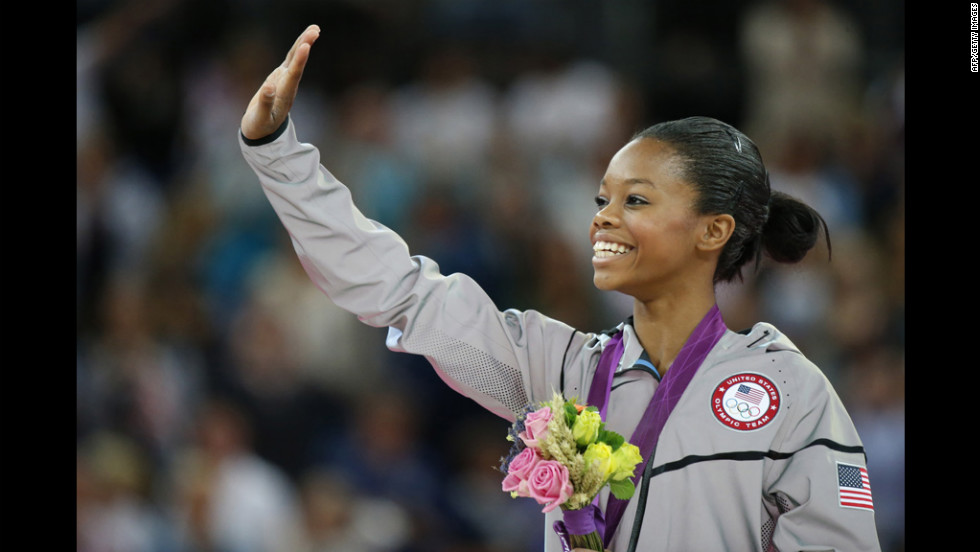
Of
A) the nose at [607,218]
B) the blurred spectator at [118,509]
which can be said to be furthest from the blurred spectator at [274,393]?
the nose at [607,218]

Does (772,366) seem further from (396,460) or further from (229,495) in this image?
(229,495)

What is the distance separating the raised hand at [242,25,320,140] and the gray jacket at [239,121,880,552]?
31 millimetres

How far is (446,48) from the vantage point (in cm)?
629

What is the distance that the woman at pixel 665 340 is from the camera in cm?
236

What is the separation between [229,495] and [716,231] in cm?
322

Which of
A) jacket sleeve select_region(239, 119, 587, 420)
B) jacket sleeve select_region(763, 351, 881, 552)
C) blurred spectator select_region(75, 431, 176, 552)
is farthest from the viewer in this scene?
blurred spectator select_region(75, 431, 176, 552)

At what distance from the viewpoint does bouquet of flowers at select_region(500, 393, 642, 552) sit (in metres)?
2.21

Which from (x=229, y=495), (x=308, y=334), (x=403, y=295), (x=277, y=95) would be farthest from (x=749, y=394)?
(x=308, y=334)

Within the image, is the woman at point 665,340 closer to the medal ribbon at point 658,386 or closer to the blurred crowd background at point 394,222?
the medal ribbon at point 658,386

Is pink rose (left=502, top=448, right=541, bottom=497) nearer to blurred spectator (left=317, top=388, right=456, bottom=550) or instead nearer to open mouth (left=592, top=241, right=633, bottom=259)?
open mouth (left=592, top=241, right=633, bottom=259)

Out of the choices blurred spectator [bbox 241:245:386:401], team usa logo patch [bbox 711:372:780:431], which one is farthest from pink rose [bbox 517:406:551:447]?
blurred spectator [bbox 241:245:386:401]
